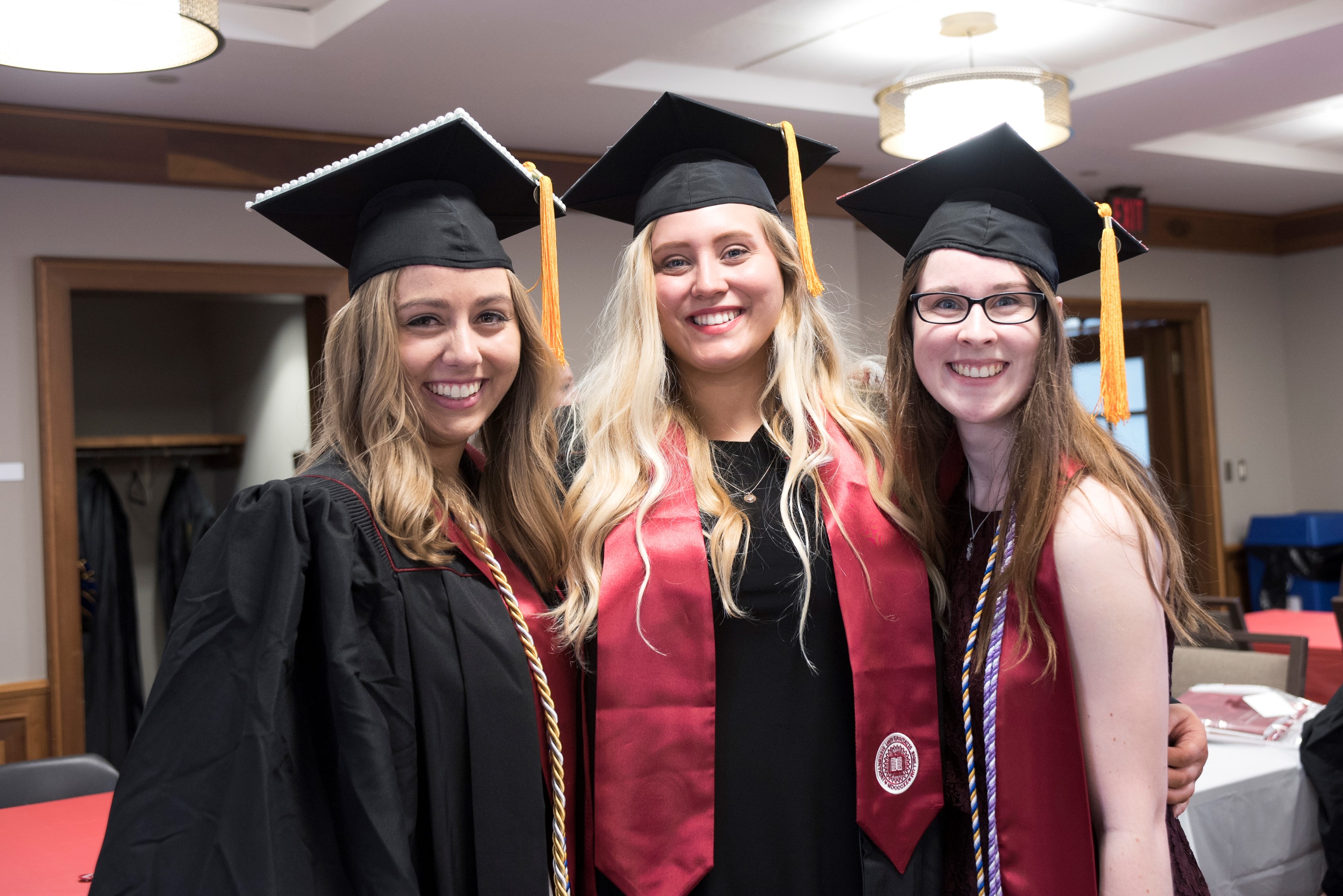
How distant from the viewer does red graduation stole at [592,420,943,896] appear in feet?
4.92

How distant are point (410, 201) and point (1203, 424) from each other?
23.6 ft

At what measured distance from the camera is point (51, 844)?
2365 millimetres

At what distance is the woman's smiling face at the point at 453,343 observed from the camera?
1433 millimetres

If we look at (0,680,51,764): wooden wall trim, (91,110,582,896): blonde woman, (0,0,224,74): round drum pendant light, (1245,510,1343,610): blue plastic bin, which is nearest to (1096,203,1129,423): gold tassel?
(91,110,582,896): blonde woman

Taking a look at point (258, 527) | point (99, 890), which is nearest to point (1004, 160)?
point (258, 527)

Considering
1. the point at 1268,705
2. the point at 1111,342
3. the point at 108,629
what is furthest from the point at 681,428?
the point at 108,629

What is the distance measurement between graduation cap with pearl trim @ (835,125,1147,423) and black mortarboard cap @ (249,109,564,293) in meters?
0.53

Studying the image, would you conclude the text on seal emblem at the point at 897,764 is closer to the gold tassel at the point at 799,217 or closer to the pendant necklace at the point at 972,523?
the pendant necklace at the point at 972,523

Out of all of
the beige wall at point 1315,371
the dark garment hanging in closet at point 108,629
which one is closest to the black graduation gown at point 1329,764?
the dark garment hanging in closet at point 108,629

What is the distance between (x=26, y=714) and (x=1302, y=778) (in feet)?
13.7

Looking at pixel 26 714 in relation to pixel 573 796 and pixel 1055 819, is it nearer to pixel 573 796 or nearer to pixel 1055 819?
pixel 573 796

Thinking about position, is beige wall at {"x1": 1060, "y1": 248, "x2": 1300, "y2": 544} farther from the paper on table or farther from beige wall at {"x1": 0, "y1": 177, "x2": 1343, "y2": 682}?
the paper on table

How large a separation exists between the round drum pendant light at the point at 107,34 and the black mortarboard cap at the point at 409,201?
102 cm

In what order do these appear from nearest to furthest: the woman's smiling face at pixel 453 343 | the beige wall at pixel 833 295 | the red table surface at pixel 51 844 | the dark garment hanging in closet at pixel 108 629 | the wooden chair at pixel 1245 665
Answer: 1. the woman's smiling face at pixel 453 343
2. the red table surface at pixel 51 844
3. the wooden chair at pixel 1245 665
4. the beige wall at pixel 833 295
5. the dark garment hanging in closet at pixel 108 629
